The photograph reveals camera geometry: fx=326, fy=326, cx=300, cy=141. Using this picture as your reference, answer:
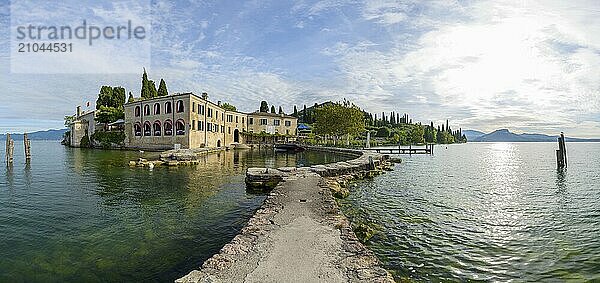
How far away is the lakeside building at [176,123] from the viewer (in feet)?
142

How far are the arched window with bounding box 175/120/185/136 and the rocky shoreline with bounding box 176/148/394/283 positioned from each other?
3665cm

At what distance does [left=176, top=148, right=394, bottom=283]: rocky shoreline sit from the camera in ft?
16.0

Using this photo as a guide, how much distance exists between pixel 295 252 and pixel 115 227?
6363 mm

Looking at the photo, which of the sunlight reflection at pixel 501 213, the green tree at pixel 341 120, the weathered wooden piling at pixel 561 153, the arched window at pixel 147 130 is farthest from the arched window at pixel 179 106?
the weathered wooden piling at pixel 561 153

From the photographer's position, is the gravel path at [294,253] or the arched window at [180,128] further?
the arched window at [180,128]

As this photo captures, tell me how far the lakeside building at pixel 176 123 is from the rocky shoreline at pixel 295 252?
36553mm

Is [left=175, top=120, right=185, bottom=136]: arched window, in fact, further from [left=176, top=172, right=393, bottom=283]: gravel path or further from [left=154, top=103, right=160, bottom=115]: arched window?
[left=176, top=172, right=393, bottom=283]: gravel path

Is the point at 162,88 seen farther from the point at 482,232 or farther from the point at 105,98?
the point at 482,232

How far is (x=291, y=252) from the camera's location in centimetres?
579

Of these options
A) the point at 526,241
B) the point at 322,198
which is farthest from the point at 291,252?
the point at 526,241

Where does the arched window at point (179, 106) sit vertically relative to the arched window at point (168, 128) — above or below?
above

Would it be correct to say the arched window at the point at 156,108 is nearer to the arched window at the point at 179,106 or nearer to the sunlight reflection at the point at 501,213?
the arched window at the point at 179,106

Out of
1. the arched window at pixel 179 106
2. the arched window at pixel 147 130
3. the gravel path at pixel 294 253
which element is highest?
the arched window at pixel 179 106

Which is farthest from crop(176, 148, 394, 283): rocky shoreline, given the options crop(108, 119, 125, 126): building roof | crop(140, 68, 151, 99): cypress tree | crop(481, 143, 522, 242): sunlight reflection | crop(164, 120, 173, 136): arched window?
crop(140, 68, 151, 99): cypress tree
